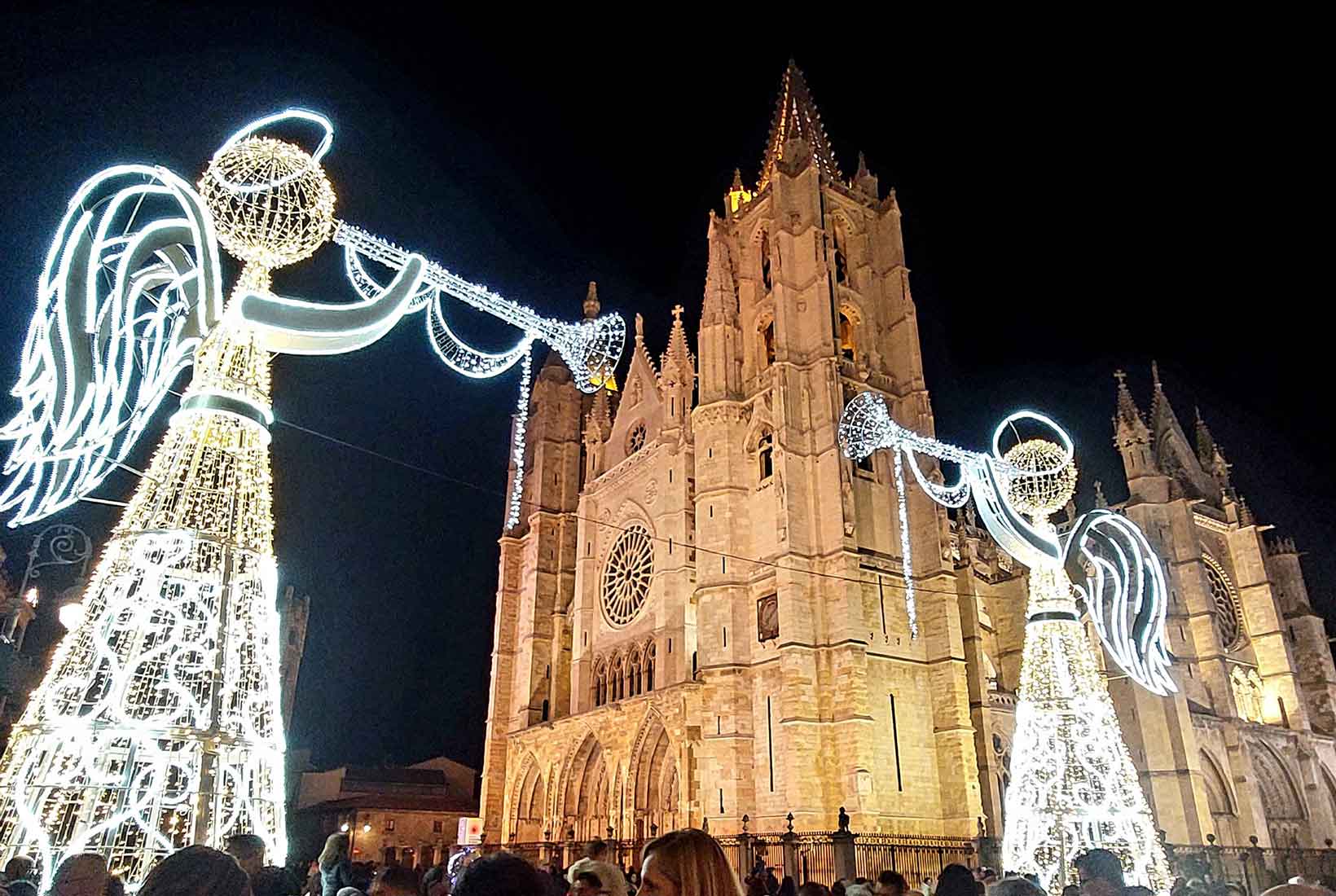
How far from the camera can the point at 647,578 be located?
30250 mm

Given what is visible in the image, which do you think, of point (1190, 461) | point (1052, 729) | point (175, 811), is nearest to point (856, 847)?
point (1052, 729)

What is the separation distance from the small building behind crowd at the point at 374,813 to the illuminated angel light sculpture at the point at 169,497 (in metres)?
32.7

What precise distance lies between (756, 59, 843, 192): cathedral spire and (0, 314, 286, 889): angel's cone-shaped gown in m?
26.3

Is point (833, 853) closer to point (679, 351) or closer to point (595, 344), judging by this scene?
point (595, 344)

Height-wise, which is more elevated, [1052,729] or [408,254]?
[408,254]

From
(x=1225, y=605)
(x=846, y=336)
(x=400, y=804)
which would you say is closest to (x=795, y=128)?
(x=846, y=336)

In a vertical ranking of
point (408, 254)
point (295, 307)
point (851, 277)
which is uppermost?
point (851, 277)

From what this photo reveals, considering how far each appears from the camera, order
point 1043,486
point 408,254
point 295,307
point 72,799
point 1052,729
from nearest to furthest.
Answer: point 72,799
point 295,307
point 408,254
point 1052,729
point 1043,486

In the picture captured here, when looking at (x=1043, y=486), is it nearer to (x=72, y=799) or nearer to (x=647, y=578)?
(x=72, y=799)

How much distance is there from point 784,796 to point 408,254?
17619 mm

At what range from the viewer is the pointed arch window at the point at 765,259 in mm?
30922

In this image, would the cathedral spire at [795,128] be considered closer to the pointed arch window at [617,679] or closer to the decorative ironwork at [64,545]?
the pointed arch window at [617,679]

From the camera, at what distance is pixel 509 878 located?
237cm

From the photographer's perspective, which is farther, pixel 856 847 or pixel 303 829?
pixel 303 829
